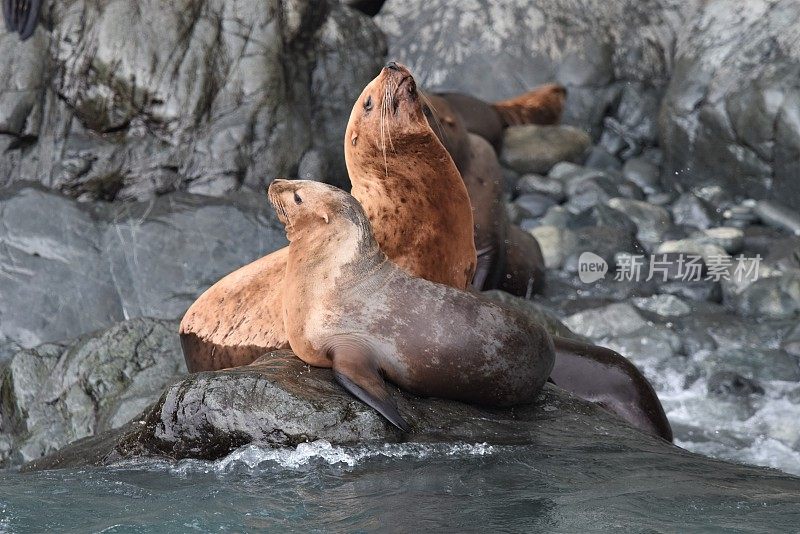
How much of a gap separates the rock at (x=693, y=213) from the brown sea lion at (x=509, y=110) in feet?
7.23

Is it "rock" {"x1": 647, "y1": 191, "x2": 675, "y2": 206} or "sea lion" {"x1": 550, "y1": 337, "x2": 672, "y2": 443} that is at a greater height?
"rock" {"x1": 647, "y1": 191, "x2": 675, "y2": 206}

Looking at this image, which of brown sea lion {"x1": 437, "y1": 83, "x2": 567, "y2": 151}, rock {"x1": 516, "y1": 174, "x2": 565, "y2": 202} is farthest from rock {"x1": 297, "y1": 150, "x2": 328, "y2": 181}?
rock {"x1": 516, "y1": 174, "x2": 565, "y2": 202}

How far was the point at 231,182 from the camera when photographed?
35.5 feet

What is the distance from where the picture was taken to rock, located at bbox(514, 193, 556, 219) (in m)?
12.8

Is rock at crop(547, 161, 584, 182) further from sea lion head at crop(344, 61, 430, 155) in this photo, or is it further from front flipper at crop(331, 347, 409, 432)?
front flipper at crop(331, 347, 409, 432)

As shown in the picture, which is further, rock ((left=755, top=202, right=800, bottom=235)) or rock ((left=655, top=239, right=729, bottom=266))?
rock ((left=755, top=202, right=800, bottom=235))

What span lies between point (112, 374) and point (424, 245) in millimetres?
1990

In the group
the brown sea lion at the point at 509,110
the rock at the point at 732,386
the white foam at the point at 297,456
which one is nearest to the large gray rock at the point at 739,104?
the brown sea lion at the point at 509,110

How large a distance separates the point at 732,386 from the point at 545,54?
724 cm

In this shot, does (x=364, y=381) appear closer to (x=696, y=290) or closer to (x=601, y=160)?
(x=696, y=290)

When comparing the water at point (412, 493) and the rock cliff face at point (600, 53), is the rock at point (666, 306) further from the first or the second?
the water at point (412, 493)

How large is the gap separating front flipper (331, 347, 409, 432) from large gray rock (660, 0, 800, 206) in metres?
8.50

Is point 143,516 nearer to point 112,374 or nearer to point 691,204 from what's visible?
point 112,374

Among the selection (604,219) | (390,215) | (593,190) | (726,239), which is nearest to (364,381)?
(390,215)
